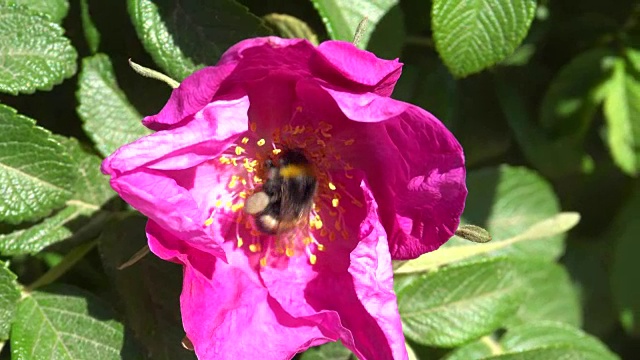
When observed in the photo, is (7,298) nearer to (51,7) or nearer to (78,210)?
(78,210)

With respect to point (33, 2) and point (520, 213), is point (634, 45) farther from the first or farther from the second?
point (33, 2)

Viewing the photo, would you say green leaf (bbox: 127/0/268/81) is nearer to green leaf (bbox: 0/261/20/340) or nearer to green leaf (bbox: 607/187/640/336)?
green leaf (bbox: 0/261/20/340)

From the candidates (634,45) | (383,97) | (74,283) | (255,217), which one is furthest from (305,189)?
(634,45)

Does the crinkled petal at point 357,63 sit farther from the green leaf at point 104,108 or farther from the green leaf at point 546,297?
the green leaf at point 546,297

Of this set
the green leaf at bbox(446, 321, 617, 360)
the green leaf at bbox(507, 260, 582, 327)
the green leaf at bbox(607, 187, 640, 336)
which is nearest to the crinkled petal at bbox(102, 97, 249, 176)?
the green leaf at bbox(446, 321, 617, 360)

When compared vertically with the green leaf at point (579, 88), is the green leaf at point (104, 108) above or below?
above

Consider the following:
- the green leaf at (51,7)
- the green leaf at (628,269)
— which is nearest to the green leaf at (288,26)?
the green leaf at (51,7)
